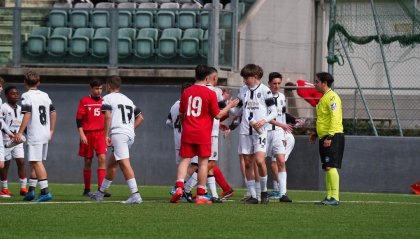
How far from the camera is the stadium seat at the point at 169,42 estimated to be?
1008 inches

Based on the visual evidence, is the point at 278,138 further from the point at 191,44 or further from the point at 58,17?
the point at 58,17

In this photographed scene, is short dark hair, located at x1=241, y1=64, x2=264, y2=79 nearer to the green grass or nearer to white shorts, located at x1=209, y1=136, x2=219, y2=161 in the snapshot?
white shorts, located at x1=209, y1=136, x2=219, y2=161

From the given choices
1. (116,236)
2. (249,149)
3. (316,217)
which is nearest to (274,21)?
(249,149)

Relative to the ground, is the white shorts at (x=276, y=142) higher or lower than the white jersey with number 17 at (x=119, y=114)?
lower

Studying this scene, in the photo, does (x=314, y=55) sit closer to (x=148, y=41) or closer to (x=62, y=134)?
(x=148, y=41)

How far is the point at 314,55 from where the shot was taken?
27.9 m

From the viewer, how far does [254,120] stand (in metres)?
16.8

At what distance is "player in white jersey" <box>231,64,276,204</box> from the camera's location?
16.8 metres

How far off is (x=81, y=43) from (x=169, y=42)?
209 centimetres

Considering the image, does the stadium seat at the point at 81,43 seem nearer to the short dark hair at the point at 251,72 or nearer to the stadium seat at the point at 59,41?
the stadium seat at the point at 59,41

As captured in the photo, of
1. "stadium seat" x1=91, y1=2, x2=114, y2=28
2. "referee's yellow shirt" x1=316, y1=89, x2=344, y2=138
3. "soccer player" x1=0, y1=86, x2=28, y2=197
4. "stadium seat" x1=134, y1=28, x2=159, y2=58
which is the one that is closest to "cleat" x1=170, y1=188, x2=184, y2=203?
"referee's yellow shirt" x1=316, y1=89, x2=344, y2=138

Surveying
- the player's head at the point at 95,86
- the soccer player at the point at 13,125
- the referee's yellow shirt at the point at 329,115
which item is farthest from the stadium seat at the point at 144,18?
the referee's yellow shirt at the point at 329,115

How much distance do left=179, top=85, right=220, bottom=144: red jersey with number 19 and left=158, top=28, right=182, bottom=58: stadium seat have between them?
363 inches

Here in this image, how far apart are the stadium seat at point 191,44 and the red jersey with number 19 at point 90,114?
17.8 ft
